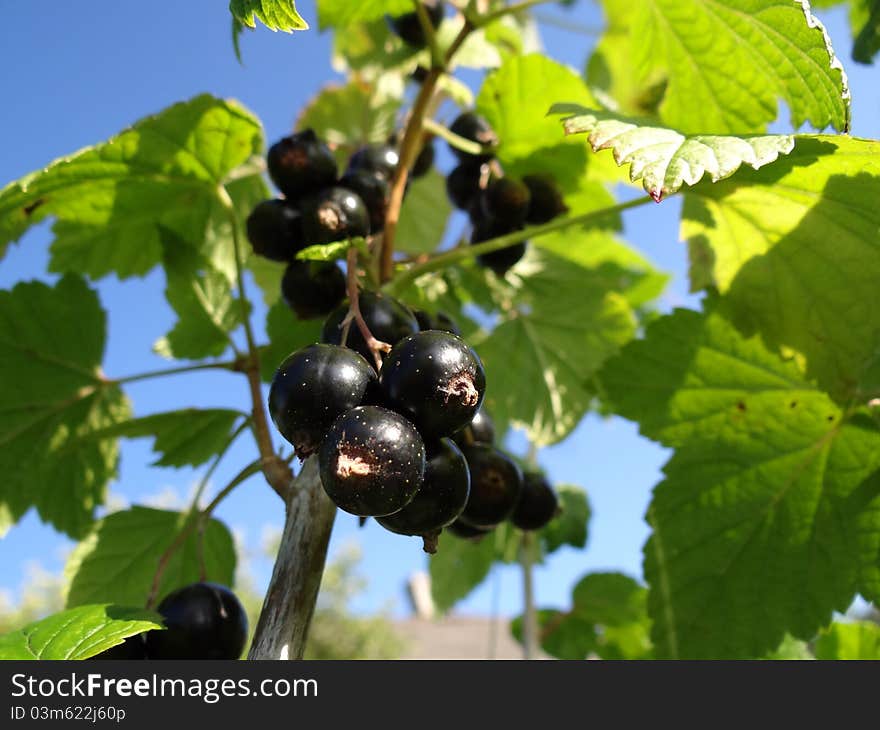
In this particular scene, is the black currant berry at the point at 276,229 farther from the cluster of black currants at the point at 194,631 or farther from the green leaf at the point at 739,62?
the green leaf at the point at 739,62

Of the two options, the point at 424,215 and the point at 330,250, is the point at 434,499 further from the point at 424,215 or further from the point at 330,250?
the point at 424,215

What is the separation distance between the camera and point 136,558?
1.30 m

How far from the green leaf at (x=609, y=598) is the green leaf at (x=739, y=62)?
146cm

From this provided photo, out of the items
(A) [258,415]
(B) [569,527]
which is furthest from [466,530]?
(B) [569,527]

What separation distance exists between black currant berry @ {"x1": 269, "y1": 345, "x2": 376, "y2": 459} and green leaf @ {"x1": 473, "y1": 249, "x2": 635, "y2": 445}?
34.8 inches

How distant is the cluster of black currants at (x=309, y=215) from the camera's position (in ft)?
3.41

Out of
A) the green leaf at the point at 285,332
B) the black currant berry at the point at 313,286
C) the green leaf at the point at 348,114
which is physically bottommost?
the black currant berry at the point at 313,286

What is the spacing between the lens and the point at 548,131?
1.37 m

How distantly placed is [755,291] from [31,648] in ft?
3.40

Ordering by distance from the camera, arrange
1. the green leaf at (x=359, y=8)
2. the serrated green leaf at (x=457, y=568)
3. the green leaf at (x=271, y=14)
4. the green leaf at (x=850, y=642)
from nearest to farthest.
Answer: the green leaf at (x=271, y=14)
the green leaf at (x=359, y=8)
the green leaf at (x=850, y=642)
the serrated green leaf at (x=457, y=568)

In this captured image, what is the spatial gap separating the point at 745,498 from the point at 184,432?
0.92 meters

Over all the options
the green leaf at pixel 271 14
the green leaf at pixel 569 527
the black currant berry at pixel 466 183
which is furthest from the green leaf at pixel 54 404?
the green leaf at pixel 569 527

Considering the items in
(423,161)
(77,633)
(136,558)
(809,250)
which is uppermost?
(423,161)
